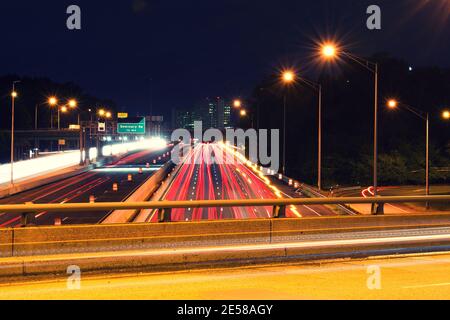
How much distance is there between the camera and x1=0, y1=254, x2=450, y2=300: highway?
9266mm

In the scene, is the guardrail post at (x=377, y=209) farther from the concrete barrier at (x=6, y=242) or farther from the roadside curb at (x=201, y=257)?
the concrete barrier at (x=6, y=242)

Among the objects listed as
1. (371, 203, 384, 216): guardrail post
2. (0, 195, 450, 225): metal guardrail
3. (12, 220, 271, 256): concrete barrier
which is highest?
(0, 195, 450, 225): metal guardrail

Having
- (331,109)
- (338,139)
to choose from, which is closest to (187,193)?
(338,139)

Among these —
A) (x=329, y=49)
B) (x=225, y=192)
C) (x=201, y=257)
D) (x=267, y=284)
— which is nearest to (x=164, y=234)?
(x=201, y=257)

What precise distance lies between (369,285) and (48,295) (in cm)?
514

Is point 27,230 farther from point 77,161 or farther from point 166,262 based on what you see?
point 77,161

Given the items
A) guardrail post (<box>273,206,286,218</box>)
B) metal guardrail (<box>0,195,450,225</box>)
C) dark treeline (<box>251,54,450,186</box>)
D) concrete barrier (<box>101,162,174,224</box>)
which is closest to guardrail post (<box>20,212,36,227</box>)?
metal guardrail (<box>0,195,450,225</box>)

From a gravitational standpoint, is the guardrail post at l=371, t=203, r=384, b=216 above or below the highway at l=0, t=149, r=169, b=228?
above

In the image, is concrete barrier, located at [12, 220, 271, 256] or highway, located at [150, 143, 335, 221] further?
highway, located at [150, 143, 335, 221]

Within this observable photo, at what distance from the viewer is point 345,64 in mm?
129000

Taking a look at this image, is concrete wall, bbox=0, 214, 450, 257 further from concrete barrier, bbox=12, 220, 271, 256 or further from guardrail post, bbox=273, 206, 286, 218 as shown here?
guardrail post, bbox=273, 206, 286, 218

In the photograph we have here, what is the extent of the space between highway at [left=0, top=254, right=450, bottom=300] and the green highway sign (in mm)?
118319

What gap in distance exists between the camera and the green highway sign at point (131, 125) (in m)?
128

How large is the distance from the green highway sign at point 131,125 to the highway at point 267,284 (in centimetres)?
11832
